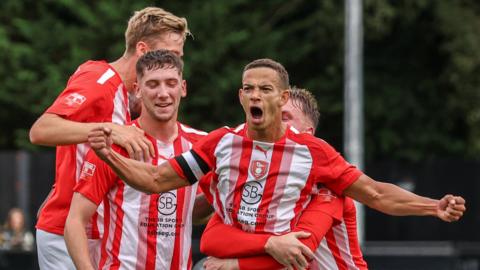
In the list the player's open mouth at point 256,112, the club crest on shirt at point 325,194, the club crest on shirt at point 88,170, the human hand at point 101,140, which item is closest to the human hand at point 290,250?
the club crest on shirt at point 325,194

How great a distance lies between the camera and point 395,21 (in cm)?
2802

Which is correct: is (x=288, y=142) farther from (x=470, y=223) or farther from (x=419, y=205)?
(x=470, y=223)

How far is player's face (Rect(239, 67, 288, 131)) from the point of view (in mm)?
5625

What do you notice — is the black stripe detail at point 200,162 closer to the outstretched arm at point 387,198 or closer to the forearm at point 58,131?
the forearm at point 58,131

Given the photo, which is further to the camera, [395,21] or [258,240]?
[395,21]

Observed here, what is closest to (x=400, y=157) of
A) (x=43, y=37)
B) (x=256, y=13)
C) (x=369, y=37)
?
(x=369, y=37)

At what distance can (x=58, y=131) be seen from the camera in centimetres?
618

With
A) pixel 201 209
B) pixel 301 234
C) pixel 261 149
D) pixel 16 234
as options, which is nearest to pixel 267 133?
pixel 261 149

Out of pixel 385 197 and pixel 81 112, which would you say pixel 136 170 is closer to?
pixel 81 112

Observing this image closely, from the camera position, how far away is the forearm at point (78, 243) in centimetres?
595

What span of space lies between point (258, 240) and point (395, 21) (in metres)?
22.8

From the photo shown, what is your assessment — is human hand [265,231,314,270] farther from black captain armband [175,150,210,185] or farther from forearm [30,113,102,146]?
forearm [30,113,102,146]

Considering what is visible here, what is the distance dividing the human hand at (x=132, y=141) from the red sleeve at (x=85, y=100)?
1.60 ft

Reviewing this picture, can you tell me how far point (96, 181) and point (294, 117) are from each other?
1.12m
